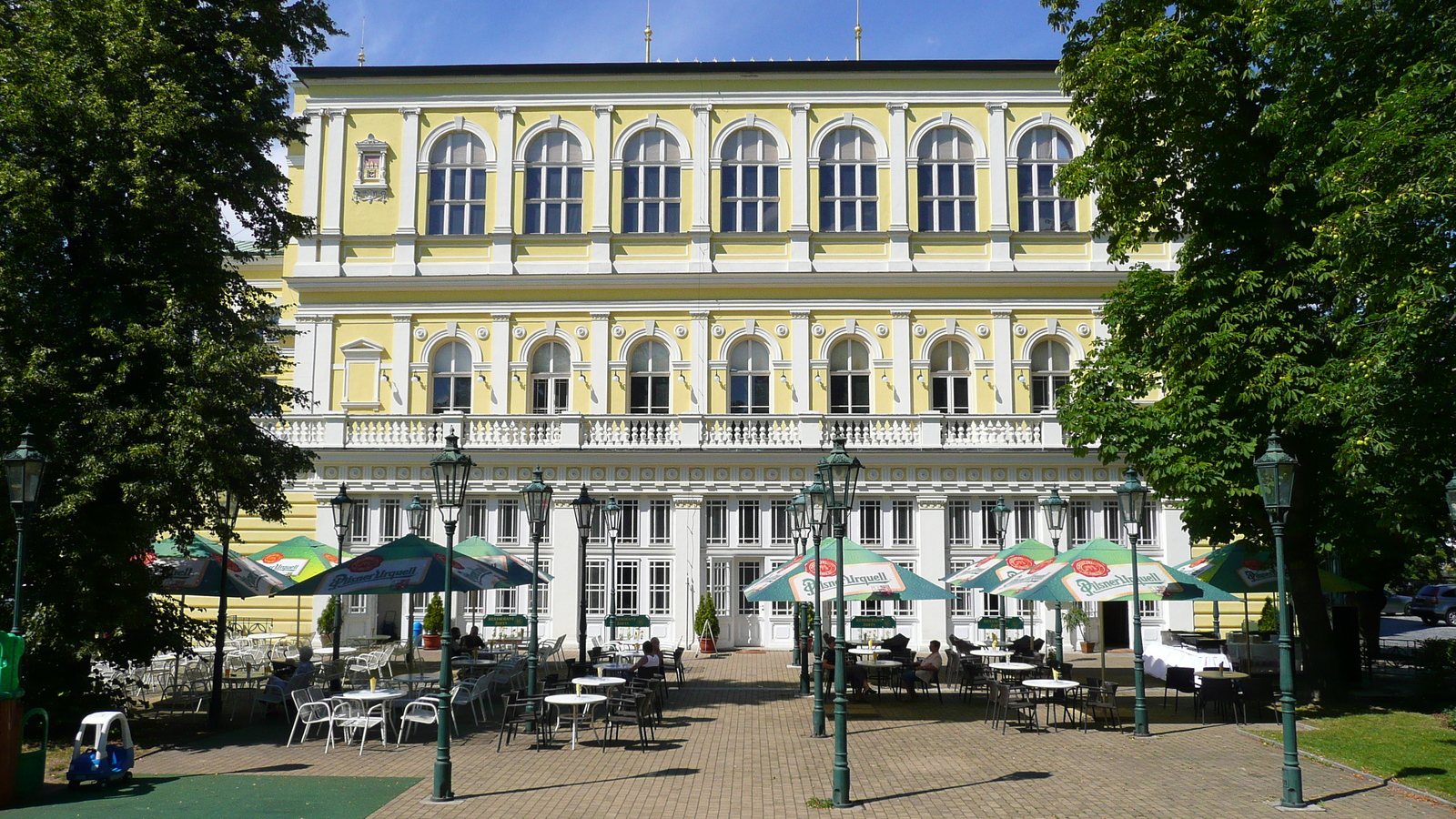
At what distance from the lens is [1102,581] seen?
54.5 feet

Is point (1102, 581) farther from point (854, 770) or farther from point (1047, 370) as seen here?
point (1047, 370)

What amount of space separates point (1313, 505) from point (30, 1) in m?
22.5

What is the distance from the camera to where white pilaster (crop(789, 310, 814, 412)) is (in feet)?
97.0

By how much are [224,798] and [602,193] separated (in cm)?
2181

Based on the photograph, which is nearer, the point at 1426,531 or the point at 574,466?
the point at 1426,531

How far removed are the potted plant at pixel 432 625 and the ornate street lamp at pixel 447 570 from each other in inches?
557

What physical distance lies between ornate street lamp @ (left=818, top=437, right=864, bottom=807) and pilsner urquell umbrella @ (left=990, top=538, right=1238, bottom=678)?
5160 mm

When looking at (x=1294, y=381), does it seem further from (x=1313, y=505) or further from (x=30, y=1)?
(x=30, y=1)

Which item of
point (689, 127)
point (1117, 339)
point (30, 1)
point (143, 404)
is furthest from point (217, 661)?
point (689, 127)

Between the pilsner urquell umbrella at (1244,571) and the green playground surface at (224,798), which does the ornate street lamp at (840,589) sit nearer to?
the green playground surface at (224,798)

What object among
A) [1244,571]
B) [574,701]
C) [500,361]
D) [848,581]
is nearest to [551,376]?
[500,361]

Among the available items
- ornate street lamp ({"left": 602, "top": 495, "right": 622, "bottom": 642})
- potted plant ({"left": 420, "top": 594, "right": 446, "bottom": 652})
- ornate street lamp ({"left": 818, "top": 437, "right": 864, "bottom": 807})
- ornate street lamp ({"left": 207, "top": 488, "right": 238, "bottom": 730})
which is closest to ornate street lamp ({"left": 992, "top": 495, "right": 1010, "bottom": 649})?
ornate street lamp ({"left": 602, "top": 495, "right": 622, "bottom": 642})

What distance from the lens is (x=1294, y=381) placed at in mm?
16312

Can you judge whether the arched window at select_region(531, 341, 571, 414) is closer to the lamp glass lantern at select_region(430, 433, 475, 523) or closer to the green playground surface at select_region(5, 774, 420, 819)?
the lamp glass lantern at select_region(430, 433, 475, 523)
